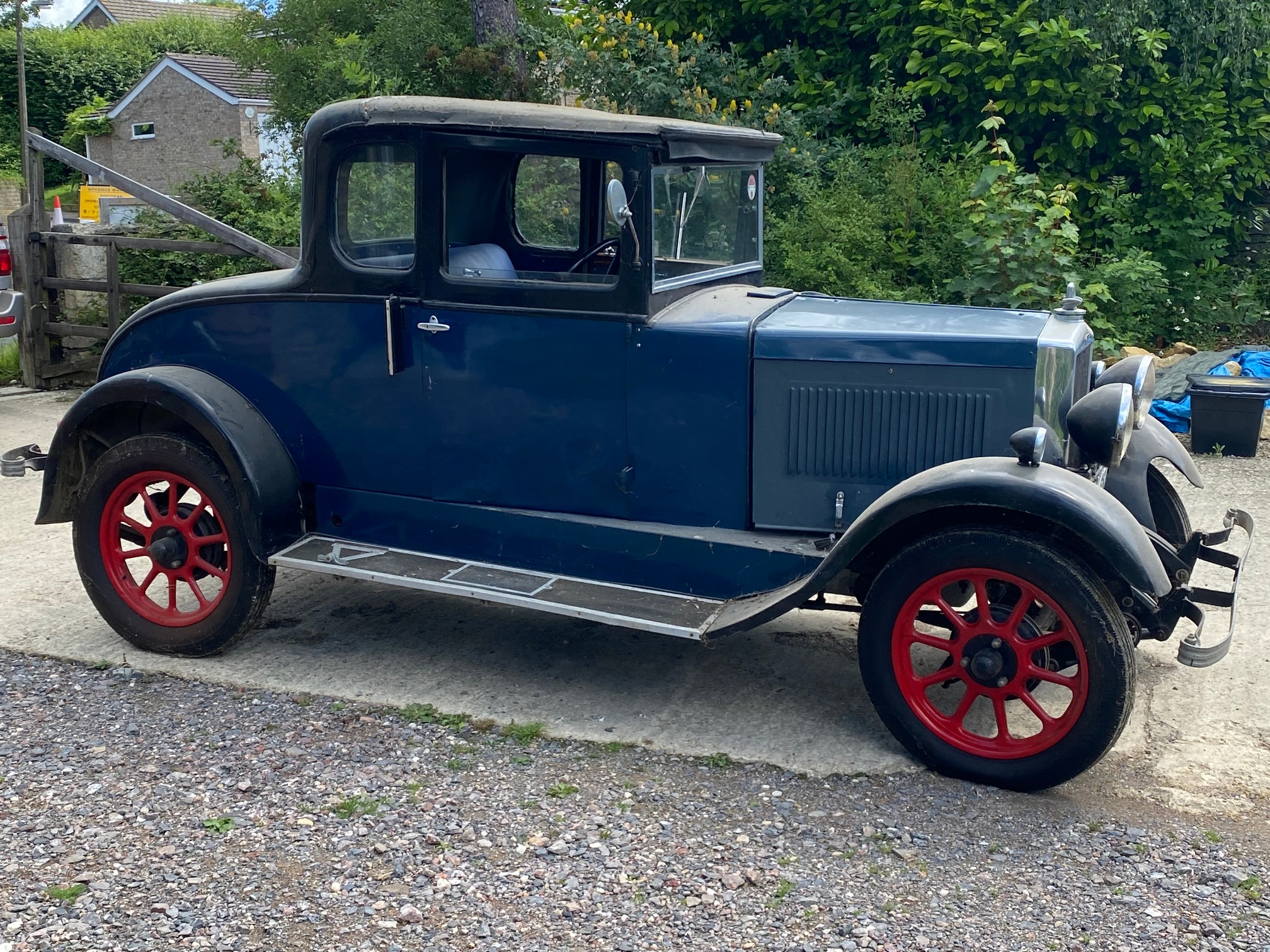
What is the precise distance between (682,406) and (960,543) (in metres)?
1.04

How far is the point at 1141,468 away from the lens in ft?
14.0

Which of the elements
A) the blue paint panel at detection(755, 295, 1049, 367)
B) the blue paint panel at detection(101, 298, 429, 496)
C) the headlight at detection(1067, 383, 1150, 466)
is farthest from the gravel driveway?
the blue paint panel at detection(755, 295, 1049, 367)

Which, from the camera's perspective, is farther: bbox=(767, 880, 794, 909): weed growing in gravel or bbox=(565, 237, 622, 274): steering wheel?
bbox=(565, 237, 622, 274): steering wheel

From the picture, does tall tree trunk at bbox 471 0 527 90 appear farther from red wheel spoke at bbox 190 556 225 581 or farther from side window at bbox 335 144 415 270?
red wheel spoke at bbox 190 556 225 581

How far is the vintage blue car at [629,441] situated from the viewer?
11.7ft

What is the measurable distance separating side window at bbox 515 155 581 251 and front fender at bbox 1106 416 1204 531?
222 centimetres

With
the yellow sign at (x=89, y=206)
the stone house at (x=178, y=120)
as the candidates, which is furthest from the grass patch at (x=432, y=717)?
the stone house at (x=178, y=120)

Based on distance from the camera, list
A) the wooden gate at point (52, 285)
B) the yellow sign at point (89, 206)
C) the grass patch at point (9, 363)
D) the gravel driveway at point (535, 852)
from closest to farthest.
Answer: the gravel driveway at point (535, 852) → the wooden gate at point (52, 285) → the grass patch at point (9, 363) → the yellow sign at point (89, 206)

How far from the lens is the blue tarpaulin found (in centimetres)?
784

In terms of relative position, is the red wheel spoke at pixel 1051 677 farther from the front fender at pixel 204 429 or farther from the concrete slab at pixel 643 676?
the front fender at pixel 204 429

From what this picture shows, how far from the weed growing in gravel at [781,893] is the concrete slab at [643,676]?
68 cm

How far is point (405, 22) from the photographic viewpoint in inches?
488

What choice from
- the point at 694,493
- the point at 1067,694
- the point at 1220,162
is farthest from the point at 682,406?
the point at 1220,162

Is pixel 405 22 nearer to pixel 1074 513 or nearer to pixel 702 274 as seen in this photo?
pixel 702 274
